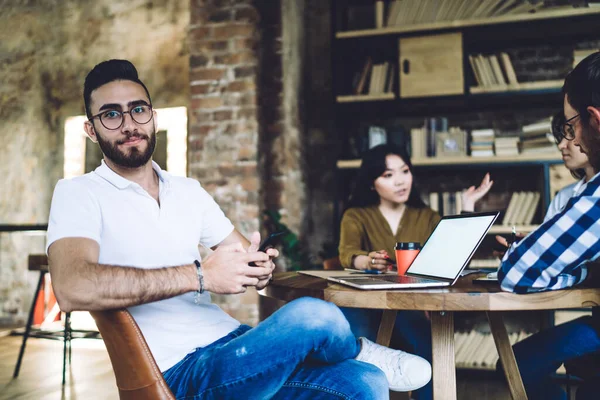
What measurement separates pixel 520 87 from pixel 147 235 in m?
2.58

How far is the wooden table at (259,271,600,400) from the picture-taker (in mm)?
1241

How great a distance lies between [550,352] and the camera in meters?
1.66

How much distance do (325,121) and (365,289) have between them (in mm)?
2808

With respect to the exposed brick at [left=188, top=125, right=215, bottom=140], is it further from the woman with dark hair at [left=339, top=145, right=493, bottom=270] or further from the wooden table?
the wooden table

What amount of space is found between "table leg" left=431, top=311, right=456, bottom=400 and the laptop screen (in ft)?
0.39

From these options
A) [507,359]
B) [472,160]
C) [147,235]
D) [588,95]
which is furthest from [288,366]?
[472,160]

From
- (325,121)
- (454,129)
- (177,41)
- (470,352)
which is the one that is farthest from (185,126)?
(470,352)

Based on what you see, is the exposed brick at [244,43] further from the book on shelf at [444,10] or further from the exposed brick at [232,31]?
the book on shelf at [444,10]

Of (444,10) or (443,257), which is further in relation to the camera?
(444,10)

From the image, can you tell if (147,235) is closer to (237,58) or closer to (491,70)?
(237,58)

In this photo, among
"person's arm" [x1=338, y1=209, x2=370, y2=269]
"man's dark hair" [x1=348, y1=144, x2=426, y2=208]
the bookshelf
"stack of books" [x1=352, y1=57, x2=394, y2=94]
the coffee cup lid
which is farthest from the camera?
"stack of books" [x1=352, y1=57, x2=394, y2=94]

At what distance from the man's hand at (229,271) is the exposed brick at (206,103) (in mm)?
2144

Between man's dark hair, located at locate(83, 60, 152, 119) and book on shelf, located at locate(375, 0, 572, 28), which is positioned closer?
man's dark hair, located at locate(83, 60, 152, 119)

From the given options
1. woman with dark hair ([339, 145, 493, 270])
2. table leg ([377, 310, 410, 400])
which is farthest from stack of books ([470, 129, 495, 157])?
table leg ([377, 310, 410, 400])
